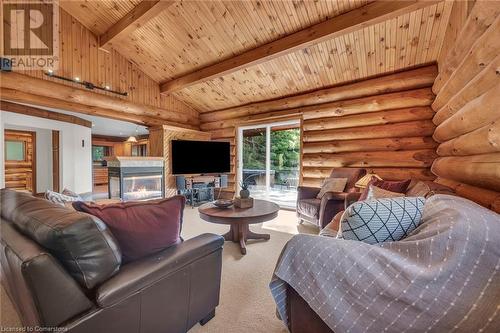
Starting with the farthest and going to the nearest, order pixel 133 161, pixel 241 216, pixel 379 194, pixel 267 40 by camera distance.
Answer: pixel 133 161 < pixel 267 40 < pixel 241 216 < pixel 379 194

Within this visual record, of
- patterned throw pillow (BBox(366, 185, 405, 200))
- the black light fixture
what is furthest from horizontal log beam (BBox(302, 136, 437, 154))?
the black light fixture

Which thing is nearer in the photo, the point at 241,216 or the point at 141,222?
the point at 141,222

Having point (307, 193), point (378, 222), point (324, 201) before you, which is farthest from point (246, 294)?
point (307, 193)

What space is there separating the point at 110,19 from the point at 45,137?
14.6 ft

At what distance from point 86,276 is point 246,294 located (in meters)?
1.29

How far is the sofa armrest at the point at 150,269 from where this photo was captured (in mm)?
964

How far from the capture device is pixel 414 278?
879 millimetres

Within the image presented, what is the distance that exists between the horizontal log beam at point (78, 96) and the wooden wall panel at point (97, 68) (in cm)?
8

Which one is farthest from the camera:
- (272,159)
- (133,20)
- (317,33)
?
(272,159)

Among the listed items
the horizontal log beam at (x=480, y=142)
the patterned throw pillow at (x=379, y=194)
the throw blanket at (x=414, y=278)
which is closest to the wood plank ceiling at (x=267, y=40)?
the horizontal log beam at (x=480, y=142)

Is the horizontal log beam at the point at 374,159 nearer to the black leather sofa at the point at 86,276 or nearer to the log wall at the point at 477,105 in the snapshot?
the log wall at the point at 477,105

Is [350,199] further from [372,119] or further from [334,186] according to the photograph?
[372,119]

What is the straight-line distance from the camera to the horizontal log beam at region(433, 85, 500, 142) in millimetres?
1511

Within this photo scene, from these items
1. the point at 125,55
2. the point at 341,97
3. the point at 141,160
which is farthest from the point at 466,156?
the point at 125,55
